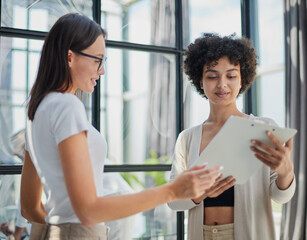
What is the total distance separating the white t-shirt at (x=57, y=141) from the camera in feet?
3.53

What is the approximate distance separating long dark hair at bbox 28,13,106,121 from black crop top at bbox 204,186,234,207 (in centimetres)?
99

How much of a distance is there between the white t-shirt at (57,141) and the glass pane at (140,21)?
176 cm

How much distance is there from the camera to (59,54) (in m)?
1.18

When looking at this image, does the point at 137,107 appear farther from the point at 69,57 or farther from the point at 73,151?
the point at 73,151

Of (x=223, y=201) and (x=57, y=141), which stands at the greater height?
(x=57, y=141)

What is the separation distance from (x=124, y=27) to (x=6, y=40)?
861mm

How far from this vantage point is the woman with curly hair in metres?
1.64

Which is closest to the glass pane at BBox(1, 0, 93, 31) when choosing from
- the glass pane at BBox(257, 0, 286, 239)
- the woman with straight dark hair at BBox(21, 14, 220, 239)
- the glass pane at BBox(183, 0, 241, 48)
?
the woman with straight dark hair at BBox(21, 14, 220, 239)

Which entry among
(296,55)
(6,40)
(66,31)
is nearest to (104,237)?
(66,31)

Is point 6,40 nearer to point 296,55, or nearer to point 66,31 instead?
point 66,31

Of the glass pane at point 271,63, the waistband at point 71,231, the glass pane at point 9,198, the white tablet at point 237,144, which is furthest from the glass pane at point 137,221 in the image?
the glass pane at point 271,63

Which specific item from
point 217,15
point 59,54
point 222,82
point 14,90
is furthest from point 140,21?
point 217,15

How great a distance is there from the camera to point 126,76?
10.7 feet

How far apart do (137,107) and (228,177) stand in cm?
189
